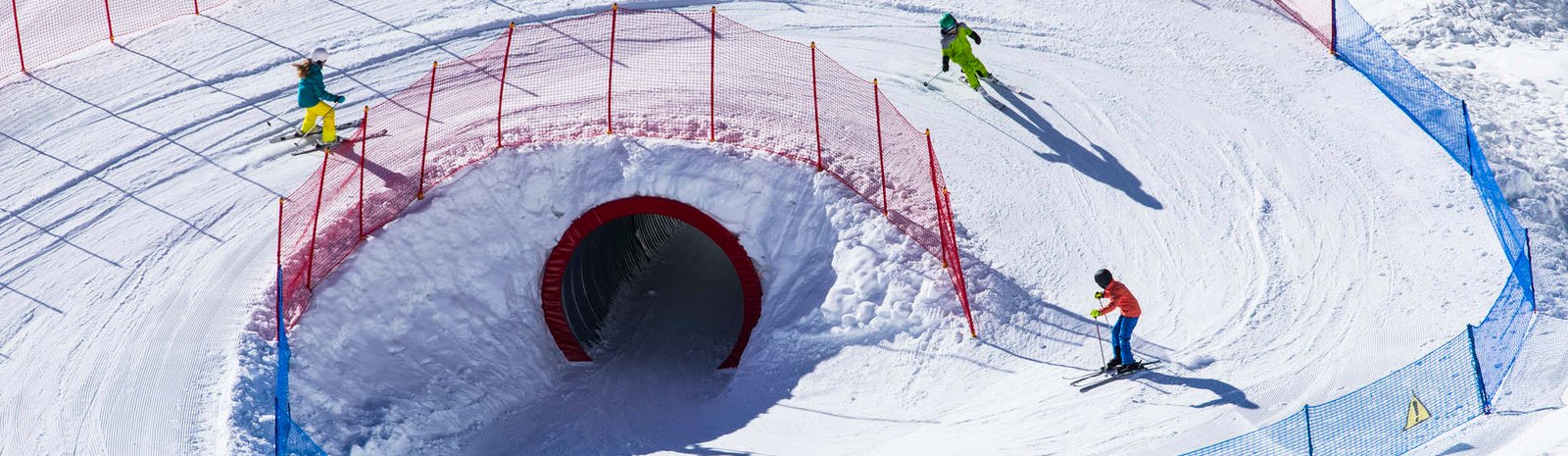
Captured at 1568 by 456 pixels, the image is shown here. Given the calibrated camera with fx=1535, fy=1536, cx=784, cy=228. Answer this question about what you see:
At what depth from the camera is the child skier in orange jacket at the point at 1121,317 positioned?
14.9 metres

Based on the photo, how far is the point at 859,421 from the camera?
16250 mm

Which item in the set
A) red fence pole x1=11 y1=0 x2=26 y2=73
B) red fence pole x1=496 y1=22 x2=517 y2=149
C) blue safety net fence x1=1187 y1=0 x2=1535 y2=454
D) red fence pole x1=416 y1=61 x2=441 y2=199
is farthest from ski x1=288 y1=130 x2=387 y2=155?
blue safety net fence x1=1187 y1=0 x2=1535 y2=454

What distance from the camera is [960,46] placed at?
68.3 ft

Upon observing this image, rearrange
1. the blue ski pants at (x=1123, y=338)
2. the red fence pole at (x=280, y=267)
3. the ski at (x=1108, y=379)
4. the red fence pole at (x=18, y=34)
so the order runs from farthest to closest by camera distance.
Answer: the red fence pole at (x=18, y=34) → the red fence pole at (x=280, y=267) → the ski at (x=1108, y=379) → the blue ski pants at (x=1123, y=338)

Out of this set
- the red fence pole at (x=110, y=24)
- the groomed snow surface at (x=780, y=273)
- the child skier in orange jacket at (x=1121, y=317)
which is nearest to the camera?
the child skier in orange jacket at (x=1121, y=317)

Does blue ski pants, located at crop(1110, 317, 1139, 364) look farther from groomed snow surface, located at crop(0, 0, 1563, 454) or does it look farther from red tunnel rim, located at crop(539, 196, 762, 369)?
red tunnel rim, located at crop(539, 196, 762, 369)

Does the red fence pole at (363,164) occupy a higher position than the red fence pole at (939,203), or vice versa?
the red fence pole at (939,203)

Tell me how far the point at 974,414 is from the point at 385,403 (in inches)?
259

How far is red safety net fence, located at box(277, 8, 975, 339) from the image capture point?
18203 mm

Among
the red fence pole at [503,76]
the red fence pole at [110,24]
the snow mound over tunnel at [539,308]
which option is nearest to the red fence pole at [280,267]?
the snow mound over tunnel at [539,308]

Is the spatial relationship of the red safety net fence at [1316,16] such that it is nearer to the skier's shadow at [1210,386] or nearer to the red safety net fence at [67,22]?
the skier's shadow at [1210,386]

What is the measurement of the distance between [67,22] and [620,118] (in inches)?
352

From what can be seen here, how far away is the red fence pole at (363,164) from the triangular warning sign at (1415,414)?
11406 millimetres

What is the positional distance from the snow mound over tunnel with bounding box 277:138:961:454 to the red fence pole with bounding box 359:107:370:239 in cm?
28
